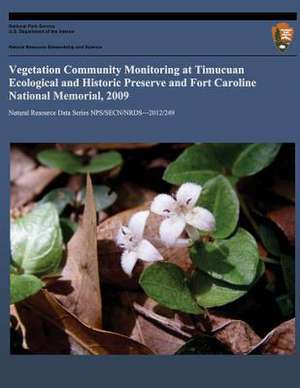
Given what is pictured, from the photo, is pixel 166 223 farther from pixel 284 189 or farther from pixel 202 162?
pixel 284 189

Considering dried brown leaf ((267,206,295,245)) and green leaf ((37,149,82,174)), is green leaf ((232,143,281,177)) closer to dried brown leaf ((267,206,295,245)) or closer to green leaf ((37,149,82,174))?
dried brown leaf ((267,206,295,245))

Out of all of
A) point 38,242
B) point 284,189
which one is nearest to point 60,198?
point 38,242

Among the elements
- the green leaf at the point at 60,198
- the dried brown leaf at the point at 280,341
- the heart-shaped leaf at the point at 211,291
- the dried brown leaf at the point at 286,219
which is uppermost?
the green leaf at the point at 60,198

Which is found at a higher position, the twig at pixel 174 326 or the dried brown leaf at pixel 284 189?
the dried brown leaf at pixel 284 189

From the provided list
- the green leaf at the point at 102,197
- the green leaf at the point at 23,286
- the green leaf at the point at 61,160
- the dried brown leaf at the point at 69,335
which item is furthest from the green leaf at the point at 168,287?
the green leaf at the point at 61,160

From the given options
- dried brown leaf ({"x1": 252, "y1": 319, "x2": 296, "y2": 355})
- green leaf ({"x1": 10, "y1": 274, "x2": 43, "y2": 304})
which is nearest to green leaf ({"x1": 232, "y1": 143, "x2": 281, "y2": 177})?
dried brown leaf ({"x1": 252, "y1": 319, "x2": 296, "y2": 355})

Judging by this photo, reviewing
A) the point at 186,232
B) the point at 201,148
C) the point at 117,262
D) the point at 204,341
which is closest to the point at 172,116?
the point at 201,148

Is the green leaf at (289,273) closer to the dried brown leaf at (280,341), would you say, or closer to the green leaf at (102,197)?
the dried brown leaf at (280,341)
